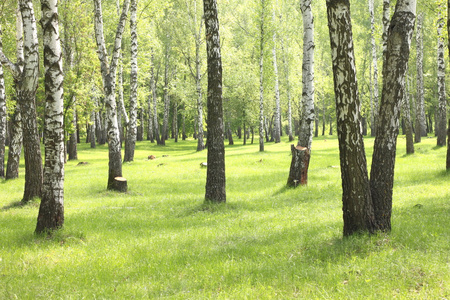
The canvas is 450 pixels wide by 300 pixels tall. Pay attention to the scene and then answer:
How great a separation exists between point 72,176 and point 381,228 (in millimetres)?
17696

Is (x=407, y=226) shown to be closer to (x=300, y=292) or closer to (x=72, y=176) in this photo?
(x=300, y=292)

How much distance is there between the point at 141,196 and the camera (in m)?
Answer: 14.1

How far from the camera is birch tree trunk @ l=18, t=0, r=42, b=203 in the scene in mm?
11141

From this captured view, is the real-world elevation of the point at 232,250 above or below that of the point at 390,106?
below

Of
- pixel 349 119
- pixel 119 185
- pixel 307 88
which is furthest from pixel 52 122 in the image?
pixel 307 88

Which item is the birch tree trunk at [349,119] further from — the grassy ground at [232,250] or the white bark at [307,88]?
the white bark at [307,88]

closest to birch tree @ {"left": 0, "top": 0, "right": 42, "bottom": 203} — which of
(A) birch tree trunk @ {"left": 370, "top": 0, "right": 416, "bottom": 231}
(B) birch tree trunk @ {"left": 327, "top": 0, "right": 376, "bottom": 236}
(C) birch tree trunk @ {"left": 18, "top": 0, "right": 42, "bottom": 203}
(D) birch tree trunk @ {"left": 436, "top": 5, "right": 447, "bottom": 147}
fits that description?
(C) birch tree trunk @ {"left": 18, "top": 0, "right": 42, "bottom": 203}

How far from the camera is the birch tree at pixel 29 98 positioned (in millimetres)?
11117

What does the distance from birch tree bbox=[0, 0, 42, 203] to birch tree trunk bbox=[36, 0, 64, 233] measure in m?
3.40

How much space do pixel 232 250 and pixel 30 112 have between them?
29.7ft

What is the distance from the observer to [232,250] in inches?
272

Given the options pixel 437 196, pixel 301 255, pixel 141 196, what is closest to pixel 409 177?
pixel 437 196

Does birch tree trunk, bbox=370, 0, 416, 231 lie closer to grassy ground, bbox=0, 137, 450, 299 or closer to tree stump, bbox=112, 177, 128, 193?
grassy ground, bbox=0, 137, 450, 299

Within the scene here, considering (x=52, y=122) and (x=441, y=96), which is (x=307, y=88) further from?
(x=441, y=96)
